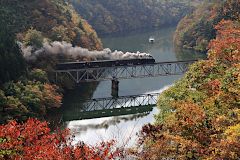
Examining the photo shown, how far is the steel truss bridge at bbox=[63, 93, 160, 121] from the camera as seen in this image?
53844 millimetres

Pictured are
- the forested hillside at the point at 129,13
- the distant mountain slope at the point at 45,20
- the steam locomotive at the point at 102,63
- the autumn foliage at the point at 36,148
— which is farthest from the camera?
the forested hillside at the point at 129,13

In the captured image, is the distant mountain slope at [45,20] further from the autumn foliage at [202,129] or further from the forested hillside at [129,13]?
the forested hillside at [129,13]

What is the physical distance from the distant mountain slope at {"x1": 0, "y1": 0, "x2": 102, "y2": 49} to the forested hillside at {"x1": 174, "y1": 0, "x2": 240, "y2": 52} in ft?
121

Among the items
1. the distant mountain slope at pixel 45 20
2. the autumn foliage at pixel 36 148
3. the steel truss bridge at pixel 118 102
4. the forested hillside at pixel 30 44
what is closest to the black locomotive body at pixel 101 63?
the forested hillside at pixel 30 44

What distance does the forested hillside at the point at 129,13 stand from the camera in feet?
490

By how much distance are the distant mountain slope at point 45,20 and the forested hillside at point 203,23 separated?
3692 centimetres

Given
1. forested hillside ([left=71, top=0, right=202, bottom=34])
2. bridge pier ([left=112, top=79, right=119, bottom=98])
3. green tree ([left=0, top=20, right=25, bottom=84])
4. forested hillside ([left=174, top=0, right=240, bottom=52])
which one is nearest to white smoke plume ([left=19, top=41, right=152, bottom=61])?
green tree ([left=0, top=20, right=25, bottom=84])

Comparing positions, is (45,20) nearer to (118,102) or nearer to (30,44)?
(30,44)

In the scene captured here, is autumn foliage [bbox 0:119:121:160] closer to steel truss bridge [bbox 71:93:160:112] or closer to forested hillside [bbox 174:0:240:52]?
steel truss bridge [bbox 71:93:160:112]

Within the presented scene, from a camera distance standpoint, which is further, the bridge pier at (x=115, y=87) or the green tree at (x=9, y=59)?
the bridge pier at (x=115, y=87)

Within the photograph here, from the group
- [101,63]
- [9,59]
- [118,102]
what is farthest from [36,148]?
[101,63]

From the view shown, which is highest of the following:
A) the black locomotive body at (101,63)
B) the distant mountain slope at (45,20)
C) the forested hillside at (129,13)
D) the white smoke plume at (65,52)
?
the forested hillside at (129,13)

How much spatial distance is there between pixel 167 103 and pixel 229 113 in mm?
9419

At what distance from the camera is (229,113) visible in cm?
2511
